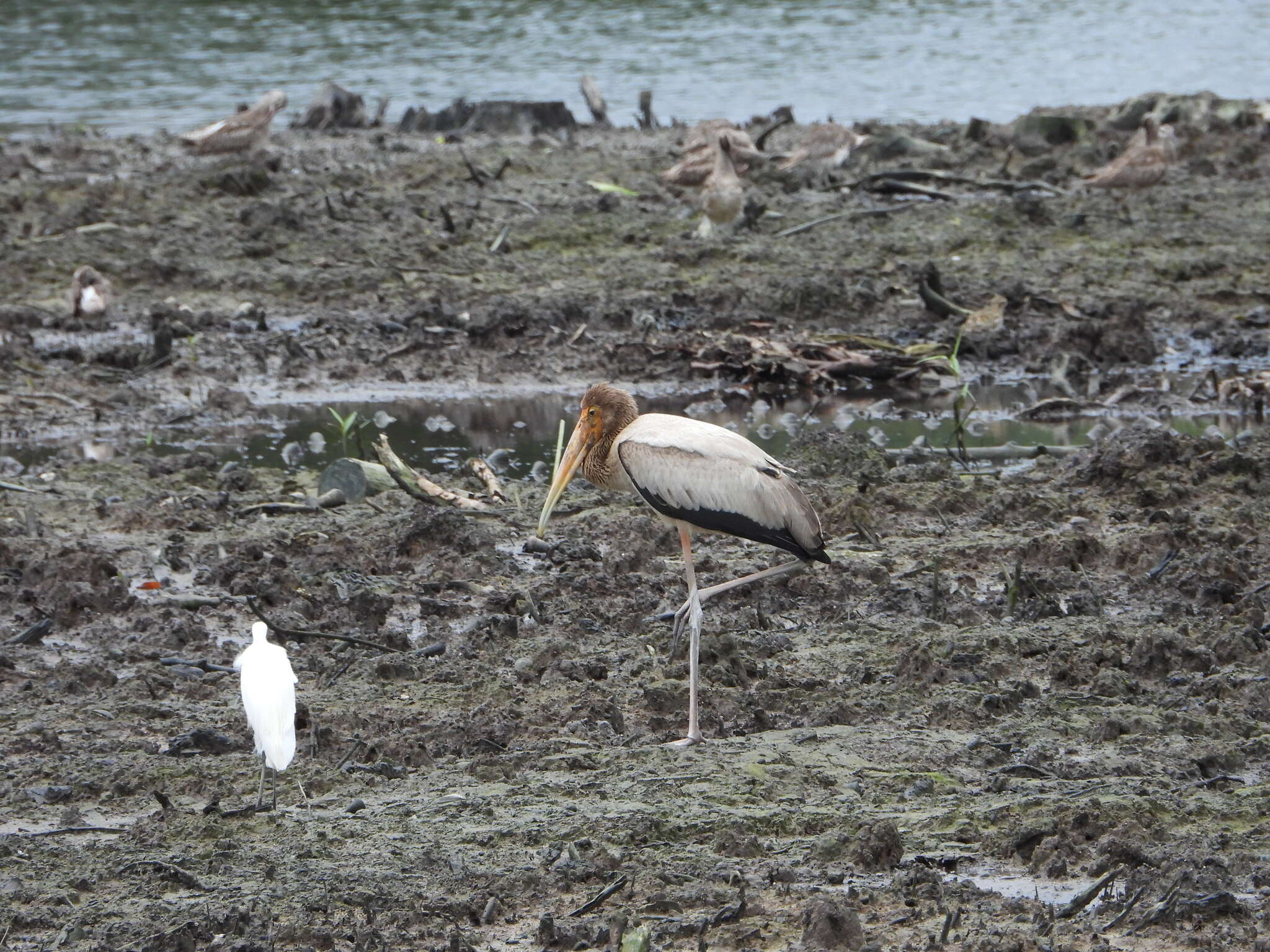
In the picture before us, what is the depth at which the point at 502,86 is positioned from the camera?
24.6 metres

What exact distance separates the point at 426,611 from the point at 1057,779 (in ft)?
8.96

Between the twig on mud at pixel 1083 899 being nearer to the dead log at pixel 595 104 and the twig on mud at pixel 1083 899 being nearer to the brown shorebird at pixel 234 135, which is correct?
the brown shorebird at pixel 234 135

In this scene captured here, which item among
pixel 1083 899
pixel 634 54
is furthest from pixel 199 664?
pixel 634 54

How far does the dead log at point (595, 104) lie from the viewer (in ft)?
63.7

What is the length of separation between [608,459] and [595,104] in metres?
14.7

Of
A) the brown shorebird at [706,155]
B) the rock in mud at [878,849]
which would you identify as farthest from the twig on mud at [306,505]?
the brown shorebird at [706,155]

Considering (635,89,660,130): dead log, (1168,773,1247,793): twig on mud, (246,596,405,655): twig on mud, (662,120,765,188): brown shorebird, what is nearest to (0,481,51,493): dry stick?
(246,596,405,655): twig on mud

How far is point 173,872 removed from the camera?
4254 millimetres

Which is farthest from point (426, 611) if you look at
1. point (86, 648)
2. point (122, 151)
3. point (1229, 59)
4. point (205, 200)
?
point (1229, 59)

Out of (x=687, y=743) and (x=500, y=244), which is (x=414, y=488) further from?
(x=500, y=244)

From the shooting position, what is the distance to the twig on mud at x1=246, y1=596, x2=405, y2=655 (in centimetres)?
605

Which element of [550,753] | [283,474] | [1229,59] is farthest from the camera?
[1229,59]

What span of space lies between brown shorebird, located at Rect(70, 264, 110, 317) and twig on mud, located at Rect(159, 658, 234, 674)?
236 inches

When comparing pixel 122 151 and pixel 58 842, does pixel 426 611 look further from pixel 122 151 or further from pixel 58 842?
pixel 122 151
